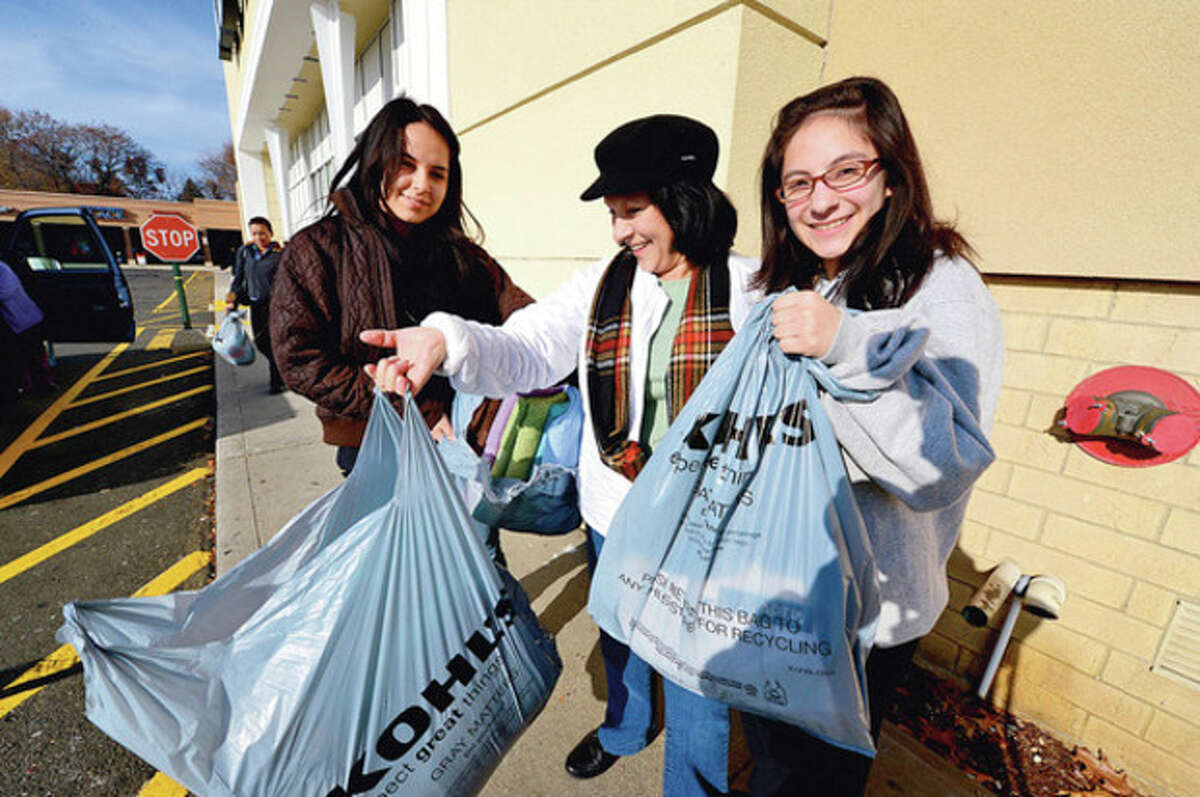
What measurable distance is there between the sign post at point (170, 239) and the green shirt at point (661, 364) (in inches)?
475

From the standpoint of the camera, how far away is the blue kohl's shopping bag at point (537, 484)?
1501 millimetres

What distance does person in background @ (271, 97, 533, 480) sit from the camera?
1668 millimetres

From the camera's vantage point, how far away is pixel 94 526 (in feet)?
11.3

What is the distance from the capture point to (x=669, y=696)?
1336mm

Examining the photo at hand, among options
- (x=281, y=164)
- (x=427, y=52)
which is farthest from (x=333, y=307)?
(x=281, y=164)

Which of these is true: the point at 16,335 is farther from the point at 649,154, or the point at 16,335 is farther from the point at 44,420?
the point at 649,154

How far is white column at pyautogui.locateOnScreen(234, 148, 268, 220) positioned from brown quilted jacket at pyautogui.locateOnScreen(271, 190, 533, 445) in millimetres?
15127

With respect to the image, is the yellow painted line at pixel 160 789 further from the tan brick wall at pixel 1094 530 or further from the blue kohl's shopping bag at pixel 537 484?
the tan brick wall at pixel 1094 530

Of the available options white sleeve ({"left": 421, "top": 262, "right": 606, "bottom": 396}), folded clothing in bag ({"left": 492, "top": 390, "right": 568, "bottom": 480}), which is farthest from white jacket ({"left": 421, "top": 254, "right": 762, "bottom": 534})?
folded clothing in bag ({"left": 492, "top": 390, "right": 568, "bottom": 480})

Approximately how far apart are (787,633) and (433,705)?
0.72m

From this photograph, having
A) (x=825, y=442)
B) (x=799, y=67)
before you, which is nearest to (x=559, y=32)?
(x=799, y=67)

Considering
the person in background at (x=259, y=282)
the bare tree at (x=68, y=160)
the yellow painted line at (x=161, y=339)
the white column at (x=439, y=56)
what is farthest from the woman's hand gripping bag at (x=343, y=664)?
the bare tree at (x=68, y=160)

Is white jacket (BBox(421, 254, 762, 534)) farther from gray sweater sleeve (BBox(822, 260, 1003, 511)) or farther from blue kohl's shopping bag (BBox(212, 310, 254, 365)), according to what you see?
blue kohl's shopping bag (BBox(212, 310, 254, 365))

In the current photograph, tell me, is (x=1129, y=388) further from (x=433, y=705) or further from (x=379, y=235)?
(x=379, y=235)
